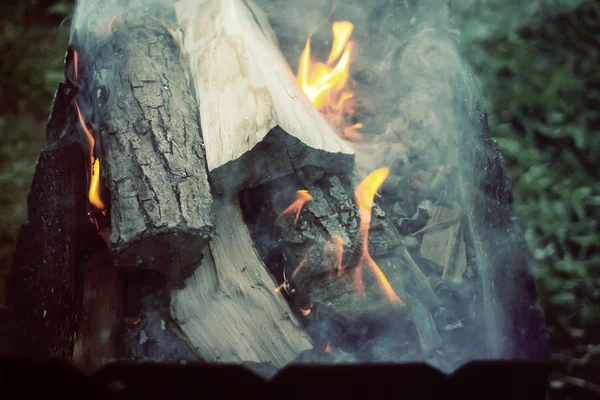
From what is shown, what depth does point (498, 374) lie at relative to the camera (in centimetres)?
83

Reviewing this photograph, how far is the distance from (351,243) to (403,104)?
999mm

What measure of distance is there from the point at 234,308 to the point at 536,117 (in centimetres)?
239

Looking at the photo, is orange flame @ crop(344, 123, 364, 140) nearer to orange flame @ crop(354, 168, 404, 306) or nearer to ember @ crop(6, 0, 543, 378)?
ember @ crop(6, 0, 543, 378)

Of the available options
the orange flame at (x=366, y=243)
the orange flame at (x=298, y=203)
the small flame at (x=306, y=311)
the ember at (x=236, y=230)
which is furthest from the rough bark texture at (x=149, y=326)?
the orange flame at (x=366, y=243)

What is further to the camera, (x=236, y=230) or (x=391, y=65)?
(x=391, y=65)

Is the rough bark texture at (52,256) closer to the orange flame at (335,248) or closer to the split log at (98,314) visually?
the split log at (98,314)

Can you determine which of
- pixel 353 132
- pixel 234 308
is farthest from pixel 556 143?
pixel 234 308

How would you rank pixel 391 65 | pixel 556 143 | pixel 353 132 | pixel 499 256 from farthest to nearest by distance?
1. pixel 556 143
2. pixel 391 65
3. pixel 353 132
4. pixel 499 256

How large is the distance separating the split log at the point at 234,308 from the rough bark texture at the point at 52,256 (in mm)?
377

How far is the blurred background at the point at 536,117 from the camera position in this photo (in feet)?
7.84

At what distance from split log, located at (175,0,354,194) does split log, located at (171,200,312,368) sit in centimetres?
22

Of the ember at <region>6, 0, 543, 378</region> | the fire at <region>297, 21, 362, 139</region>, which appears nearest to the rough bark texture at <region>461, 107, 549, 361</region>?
the ember at <region>6, 0, 543, 378</region>

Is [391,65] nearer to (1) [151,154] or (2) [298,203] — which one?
(2) [298,203]

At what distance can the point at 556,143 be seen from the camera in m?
2.95
